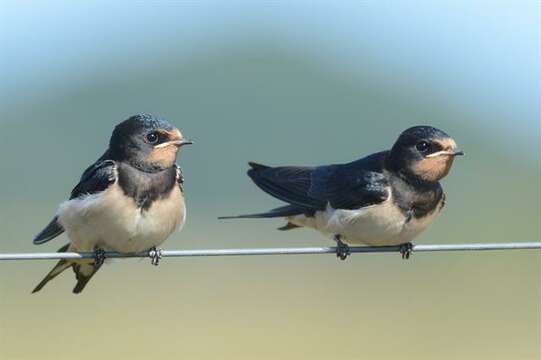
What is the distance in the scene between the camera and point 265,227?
58.2 metres

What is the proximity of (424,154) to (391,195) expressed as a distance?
263 millimetres

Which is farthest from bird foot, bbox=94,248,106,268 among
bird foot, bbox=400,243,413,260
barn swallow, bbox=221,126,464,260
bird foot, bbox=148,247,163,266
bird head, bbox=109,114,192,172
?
bird foot, bbox=400,243,413,260

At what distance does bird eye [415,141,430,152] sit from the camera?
21.5 ft

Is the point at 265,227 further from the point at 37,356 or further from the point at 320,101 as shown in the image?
the point at 320,101

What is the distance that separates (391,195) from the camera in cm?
658

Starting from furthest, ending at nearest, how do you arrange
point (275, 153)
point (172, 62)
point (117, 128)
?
1. point (172, 62)
2. point (275, 153)
3. point (117, 128)

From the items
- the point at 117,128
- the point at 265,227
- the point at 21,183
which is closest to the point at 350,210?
the point at 117,128

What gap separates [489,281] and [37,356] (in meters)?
18.6

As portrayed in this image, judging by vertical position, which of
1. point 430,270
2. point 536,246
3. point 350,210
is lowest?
point 430,270

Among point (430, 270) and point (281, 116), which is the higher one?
point (430, 270)

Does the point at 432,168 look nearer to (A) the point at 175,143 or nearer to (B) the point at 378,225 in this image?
(B) the point at 378,225

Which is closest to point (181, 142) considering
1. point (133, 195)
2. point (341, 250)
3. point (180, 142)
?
point (180, 142)

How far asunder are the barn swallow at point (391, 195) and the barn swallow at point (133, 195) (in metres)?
0.44

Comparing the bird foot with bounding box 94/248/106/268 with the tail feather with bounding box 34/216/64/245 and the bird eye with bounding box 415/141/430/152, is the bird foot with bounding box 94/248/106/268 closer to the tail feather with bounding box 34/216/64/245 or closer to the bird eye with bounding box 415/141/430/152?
the tail feather with bounding box 34/216/64/245
